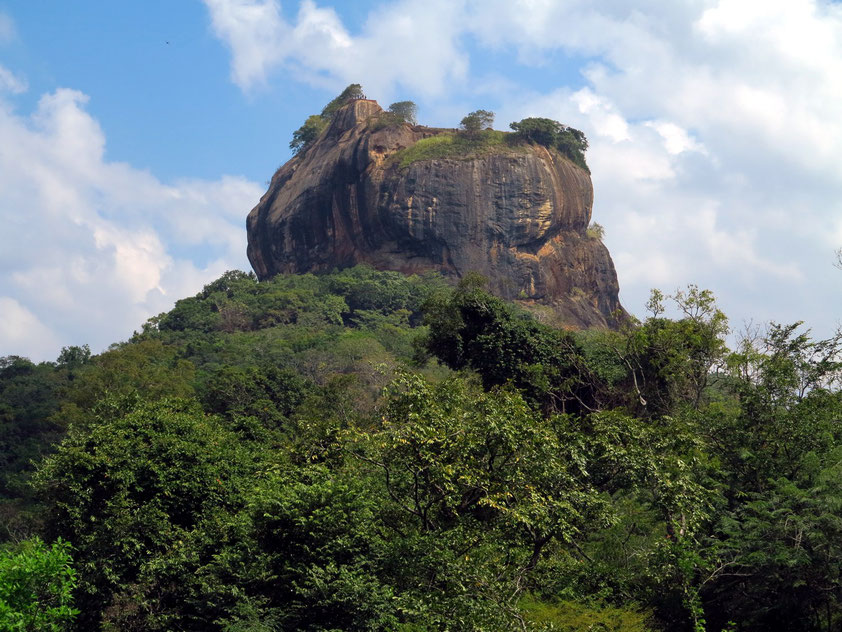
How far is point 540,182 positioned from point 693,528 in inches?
2096

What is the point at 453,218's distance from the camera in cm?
6569

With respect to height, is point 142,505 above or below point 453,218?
below

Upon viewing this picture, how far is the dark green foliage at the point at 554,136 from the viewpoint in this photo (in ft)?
222

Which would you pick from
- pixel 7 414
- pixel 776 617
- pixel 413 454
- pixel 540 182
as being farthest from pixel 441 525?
pixel 540 182

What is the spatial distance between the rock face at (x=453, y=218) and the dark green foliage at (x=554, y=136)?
863mm

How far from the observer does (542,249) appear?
6681 cm

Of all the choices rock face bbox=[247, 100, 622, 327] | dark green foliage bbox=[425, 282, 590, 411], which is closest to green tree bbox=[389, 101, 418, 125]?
rock face bbox=[247, 100, 622, 327]

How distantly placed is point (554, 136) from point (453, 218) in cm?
998

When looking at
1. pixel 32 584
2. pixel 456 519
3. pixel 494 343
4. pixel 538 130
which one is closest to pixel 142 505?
pixel 32 584

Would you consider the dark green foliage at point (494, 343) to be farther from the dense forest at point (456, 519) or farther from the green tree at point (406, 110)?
the green tree at point (406, 110)

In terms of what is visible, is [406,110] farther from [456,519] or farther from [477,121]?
[456,519]

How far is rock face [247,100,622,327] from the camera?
214 ft

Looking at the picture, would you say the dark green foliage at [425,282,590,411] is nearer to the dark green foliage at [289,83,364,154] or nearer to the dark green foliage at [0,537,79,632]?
the dark green foliage at [0,537,79,632]

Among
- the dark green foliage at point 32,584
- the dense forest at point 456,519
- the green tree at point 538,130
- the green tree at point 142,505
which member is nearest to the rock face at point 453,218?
the green tree at point 538,130
